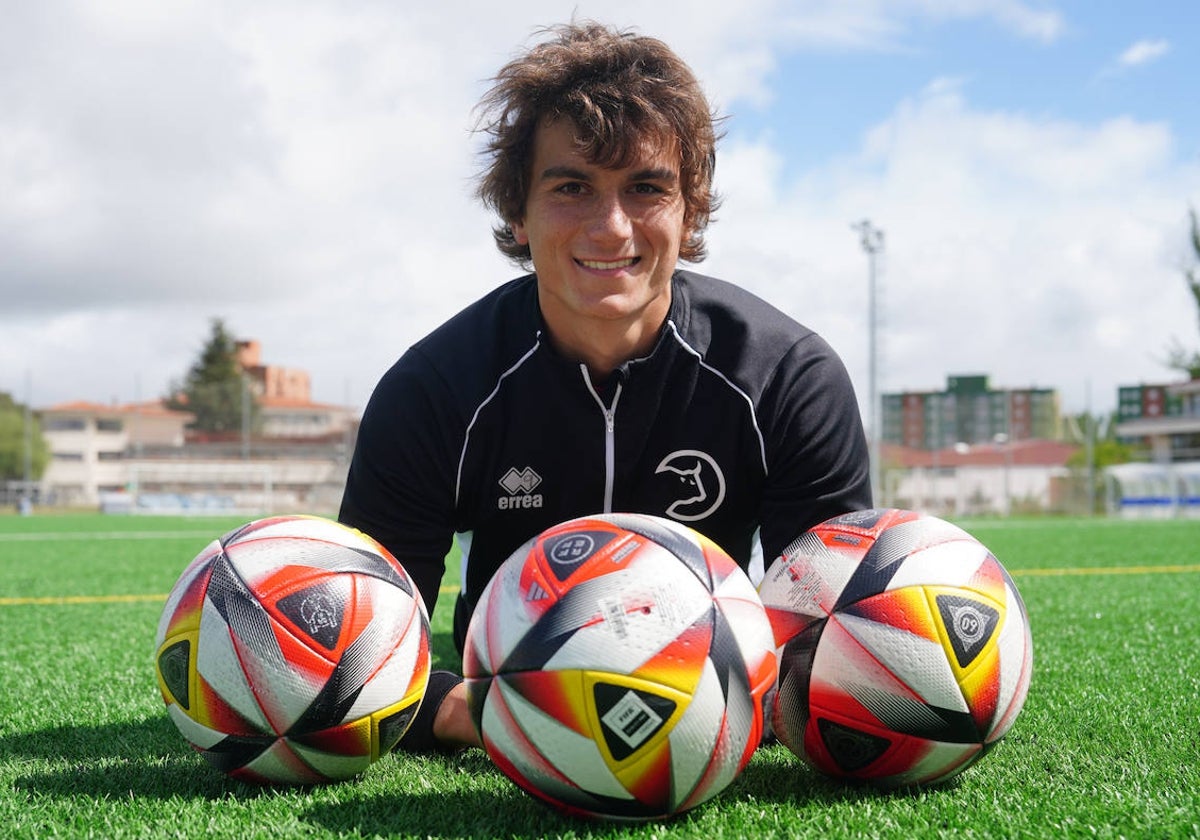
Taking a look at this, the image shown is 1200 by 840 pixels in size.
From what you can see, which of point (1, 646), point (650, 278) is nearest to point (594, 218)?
point (650, 278)

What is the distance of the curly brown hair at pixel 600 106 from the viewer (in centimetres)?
326

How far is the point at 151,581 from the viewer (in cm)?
898

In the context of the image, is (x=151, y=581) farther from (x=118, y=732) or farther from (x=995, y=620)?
(x=995, y=620)

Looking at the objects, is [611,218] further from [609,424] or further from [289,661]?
[289,661]

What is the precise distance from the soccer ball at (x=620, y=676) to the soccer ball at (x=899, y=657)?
24 centimetres

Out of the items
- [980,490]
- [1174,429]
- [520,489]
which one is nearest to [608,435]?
[520,489]

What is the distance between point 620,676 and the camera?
87.5 inches

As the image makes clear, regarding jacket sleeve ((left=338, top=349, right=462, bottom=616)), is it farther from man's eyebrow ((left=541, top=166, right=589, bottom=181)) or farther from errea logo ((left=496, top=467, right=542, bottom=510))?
man's eyebrow ((left=541, top=166, right=589, bottom=181))

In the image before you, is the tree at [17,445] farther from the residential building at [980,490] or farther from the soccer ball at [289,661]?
the soccer ball at [289,661]

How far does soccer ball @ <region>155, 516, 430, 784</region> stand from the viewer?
2.53 metres

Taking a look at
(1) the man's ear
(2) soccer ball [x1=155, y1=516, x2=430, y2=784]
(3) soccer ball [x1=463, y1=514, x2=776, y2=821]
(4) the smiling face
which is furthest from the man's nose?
(2) soccer ball [x1=155, y1=516, x2=430, y2=784]

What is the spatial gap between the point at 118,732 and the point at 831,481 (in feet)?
7.98

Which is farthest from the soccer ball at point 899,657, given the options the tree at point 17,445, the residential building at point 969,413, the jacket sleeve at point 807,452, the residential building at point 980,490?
the residential building at point 969,413

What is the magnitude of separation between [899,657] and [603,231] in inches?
58.9
